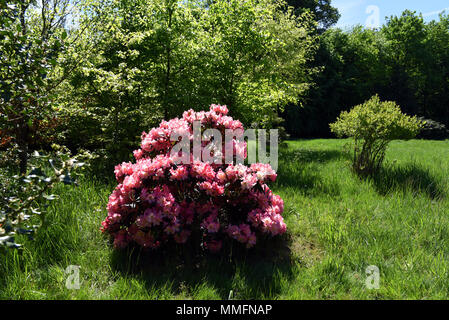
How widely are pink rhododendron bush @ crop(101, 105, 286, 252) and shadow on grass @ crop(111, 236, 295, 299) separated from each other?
0.44 ft

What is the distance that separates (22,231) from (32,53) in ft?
5.97

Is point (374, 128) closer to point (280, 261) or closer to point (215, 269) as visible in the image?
point (280, 261)

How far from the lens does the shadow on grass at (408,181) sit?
4.88m

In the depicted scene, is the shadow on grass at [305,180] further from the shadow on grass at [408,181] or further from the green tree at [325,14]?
the green tree at [325,14]

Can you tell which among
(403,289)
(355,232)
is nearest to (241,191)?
(355,232)

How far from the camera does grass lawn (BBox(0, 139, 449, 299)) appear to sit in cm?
254

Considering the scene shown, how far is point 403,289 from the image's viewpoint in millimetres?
2592

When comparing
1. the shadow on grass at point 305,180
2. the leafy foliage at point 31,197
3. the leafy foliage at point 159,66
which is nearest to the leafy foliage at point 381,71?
the leafy foliage at point 159,66

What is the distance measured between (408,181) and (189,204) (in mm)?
4030

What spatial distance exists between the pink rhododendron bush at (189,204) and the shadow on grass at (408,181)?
2.70 metres

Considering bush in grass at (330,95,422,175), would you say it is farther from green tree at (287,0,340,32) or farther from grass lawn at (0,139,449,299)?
green tree at (287,0,340,32)

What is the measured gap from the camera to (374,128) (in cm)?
557

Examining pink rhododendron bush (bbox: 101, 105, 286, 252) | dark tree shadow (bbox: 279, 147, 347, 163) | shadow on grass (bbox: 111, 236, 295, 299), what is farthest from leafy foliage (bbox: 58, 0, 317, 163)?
shadow on grass (bbox: 111, 236, 295, 299)

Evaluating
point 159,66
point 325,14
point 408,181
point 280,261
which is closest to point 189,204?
point 280,261
